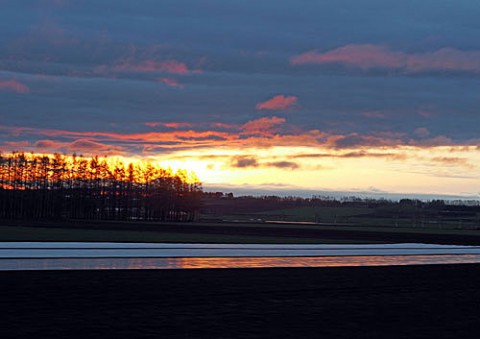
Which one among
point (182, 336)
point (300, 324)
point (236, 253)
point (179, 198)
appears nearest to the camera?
point (182, 336)

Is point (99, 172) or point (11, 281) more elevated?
point (99, 172)

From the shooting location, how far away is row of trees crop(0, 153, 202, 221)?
521 feet

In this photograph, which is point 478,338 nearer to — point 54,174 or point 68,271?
point 68,271

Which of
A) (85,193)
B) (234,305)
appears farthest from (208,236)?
(85,193)

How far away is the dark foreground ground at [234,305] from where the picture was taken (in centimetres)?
1539

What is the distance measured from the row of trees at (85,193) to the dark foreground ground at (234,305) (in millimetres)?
123706

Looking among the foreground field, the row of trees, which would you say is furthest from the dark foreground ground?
the row of trees

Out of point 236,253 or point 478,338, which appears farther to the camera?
point 236,253

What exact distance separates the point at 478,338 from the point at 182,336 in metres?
5.96

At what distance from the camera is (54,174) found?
187625 millimetres

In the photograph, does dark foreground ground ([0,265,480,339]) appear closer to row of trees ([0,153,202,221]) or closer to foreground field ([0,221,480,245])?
foreground field ([0,221,480,245])

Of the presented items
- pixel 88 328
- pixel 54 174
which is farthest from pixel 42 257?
pixel 54 174

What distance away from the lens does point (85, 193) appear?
582 feet

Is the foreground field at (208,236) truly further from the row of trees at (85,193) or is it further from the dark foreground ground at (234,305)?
the row of trees at (85,193)
